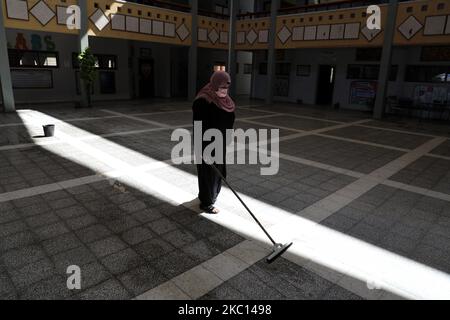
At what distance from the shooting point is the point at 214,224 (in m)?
4.42

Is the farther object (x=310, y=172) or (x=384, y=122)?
(x=384, y=122)

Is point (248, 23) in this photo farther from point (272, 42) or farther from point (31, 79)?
point (31, 79)

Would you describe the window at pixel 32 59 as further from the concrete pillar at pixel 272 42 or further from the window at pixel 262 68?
the window at pixel 262 68

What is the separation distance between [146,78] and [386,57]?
1281 cm

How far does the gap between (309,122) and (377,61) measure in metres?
5.73

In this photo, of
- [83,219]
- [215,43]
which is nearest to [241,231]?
[83,219]

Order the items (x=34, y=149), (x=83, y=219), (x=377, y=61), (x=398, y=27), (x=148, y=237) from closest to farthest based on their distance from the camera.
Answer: (x=148, y=237) < (x=83, y=219) < (x=34, y=149) < (x=398, y=27) < (x=377, y=61)

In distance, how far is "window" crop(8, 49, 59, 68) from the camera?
46.6 feet

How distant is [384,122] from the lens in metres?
13.7

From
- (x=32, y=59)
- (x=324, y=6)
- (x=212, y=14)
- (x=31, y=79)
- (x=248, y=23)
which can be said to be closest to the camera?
(x=32, y=59)

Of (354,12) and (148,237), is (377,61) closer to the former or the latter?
(354,12)

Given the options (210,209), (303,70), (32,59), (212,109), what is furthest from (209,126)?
(303,70)

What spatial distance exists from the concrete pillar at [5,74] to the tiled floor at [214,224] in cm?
424

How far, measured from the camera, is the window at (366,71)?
51.2 ft
